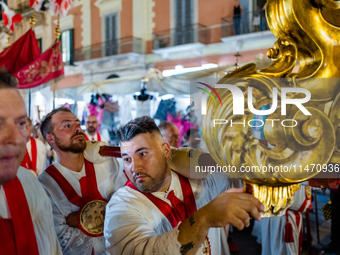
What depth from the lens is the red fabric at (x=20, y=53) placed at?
6.64ft

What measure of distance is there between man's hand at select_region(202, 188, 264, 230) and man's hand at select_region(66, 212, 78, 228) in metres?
0.97

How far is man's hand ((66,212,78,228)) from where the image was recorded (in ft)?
4.00

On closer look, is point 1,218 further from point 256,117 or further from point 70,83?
point 70,83

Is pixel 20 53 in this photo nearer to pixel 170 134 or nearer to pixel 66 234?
pixel 170 134

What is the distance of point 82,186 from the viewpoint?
4.65ft

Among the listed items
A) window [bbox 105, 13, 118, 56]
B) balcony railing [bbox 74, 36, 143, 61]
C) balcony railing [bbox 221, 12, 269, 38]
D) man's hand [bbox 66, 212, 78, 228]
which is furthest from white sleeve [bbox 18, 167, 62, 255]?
window [bbox 105, 13, 118, 56]

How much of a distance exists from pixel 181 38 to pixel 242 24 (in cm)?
204

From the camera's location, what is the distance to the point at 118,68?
10109 millimetres

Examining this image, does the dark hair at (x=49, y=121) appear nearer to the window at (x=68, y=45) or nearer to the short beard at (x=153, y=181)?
the short beard at (x=153, y=181)

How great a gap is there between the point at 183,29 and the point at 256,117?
911 cm

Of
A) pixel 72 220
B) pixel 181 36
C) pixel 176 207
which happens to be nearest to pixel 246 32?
pixel 181 36

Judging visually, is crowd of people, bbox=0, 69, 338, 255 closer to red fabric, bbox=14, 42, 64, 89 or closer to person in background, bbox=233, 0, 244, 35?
red fabric, bbox=14, 42, 64, 89

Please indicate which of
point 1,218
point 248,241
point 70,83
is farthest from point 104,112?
point 70,83

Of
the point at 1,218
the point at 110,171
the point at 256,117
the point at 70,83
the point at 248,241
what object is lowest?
the point at 248,241
